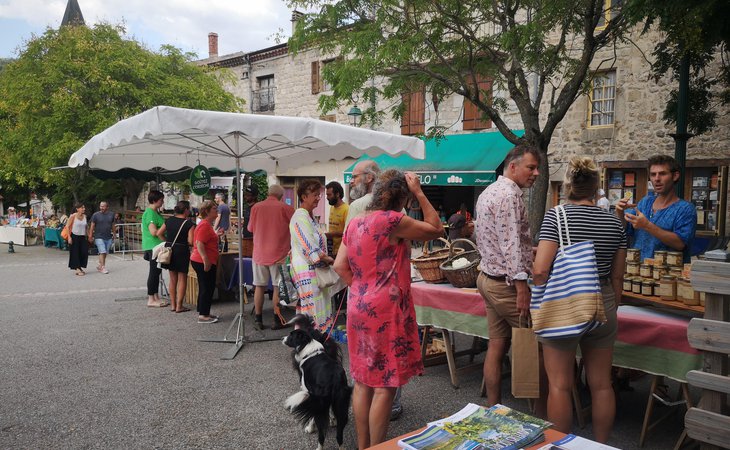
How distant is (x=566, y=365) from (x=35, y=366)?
16.2ft

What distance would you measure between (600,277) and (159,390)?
11.8 feet

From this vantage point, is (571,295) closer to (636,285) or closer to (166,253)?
(636,285)

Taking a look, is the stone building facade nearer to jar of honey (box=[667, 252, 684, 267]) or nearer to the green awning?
the green awning

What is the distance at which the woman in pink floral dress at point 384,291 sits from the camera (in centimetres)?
271

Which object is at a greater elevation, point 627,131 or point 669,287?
point 627,131

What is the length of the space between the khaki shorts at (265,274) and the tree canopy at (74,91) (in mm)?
12781

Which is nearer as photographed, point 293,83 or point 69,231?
point 69,231

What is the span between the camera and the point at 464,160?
50.2 ft

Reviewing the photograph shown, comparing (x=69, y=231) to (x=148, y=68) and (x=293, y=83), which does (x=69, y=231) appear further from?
(x=293, y=83)

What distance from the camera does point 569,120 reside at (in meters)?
14.1

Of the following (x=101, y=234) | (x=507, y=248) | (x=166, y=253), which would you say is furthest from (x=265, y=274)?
(x=101, y=234)

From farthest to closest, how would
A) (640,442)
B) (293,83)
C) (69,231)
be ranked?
(293,83), (69,231), (640,442)

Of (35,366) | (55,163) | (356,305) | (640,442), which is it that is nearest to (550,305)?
(356,305)

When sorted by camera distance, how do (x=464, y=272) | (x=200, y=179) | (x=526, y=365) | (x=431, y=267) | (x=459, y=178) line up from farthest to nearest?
(x=459, y=178) → (x=200, y=179) → (x=431, y=267) → (x=464, y=272) → (x=526, y=365)
